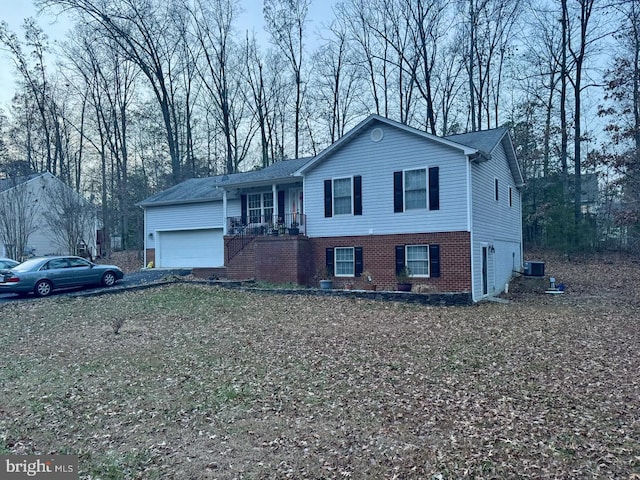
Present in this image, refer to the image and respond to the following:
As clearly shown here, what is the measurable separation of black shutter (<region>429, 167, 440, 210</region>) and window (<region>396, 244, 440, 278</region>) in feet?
4.52

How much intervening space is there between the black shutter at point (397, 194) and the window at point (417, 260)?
4.52 ft

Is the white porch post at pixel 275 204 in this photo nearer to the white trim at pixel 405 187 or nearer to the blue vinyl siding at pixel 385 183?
the blue vinyl siding at pixel 385 183

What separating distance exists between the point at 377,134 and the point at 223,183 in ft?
25.4

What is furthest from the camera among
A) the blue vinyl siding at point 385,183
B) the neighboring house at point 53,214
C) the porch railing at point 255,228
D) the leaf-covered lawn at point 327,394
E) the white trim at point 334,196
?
the neighboring house at point 53,214

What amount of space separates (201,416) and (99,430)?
1118 mm

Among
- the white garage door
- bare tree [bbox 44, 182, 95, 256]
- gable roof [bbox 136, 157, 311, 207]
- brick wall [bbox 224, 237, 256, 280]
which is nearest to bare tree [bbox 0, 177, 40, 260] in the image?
bare tree [bbox 44, 182, 95, 256]

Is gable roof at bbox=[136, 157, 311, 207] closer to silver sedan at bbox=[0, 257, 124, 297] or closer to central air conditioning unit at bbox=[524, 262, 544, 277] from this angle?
silver sedan at bbox=[0, 257, 124, 297]

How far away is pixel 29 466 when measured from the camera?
14.1ft

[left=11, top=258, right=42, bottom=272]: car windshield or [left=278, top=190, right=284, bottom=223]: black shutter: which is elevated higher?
[left=278, top=190, right=284, bottom=223]: black shutter

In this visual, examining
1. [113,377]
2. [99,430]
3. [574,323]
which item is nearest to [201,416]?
[99,430]

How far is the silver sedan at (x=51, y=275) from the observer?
15.4m

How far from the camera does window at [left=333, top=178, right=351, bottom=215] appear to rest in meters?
17.0

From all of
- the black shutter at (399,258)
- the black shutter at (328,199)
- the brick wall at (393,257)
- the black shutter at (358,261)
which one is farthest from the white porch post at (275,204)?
the black shutter at (399,258)

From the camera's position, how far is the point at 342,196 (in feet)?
56.1
